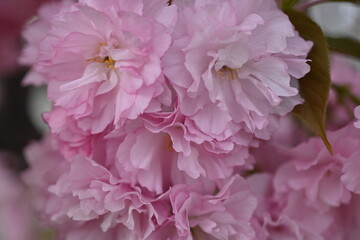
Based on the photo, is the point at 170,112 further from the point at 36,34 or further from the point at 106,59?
the point at 36,34

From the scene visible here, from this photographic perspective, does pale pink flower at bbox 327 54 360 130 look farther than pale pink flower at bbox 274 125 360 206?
Yes

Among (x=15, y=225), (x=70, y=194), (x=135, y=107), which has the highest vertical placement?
(x=135, y=107)

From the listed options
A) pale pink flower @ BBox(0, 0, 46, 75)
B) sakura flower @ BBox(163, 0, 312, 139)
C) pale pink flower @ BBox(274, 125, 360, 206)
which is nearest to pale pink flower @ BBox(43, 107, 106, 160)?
sakura flower @ BBox(163, 0, 312, 139)

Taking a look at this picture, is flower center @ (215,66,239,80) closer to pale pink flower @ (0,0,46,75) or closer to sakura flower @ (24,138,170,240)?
sakura flower @ (24,138,170,240)

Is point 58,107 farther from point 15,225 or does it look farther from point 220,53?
point 15,225

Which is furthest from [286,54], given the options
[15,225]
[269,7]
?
[15,225]

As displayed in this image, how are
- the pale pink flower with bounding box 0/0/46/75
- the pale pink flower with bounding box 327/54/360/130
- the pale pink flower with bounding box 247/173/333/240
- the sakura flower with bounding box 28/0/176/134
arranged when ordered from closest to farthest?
the sakura flower with bounding box 28/0/176/134
the pale pink flower with bounding box 247/173/333/240
the pale pink flower with bounding box 327/54/360/130
the pale pink flower with bounding box 0/0/46/75
